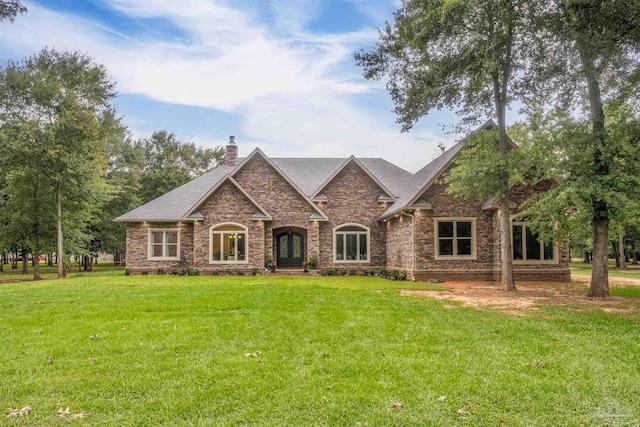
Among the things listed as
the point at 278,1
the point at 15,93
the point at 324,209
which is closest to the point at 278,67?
the point at 278,1

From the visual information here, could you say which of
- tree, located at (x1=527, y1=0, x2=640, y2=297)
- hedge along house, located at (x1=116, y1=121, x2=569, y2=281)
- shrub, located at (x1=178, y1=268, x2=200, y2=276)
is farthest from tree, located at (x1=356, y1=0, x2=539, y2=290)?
shrub, located at (x1=178, y1=268, x2=200, y2=276)

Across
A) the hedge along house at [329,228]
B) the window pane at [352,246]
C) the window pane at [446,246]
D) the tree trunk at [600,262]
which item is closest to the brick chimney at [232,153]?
the hedge along house at [329,228]

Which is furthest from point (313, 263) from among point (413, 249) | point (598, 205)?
point (598, 205)

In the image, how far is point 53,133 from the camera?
21.4 metres

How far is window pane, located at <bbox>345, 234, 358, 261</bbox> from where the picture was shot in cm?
2319

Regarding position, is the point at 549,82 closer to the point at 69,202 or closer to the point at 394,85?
the point at 394,85

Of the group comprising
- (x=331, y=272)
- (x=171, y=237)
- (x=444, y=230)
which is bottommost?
(x=331, y=272)

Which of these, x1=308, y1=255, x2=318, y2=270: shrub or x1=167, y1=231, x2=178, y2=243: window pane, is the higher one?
x1=167, y1=231, x2=178, y2=243: window pane

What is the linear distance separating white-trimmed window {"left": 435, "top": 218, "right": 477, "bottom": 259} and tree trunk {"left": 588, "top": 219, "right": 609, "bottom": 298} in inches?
248

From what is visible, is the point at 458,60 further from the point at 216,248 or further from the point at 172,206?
the point at 172,206

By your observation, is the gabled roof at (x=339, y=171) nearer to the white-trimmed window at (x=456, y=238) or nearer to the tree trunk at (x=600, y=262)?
the white-trimmed window at (x=456, y=238)

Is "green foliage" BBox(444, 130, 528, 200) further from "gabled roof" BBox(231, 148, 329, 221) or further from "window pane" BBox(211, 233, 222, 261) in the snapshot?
"window pane" BBox(211, 233, 222, 261)

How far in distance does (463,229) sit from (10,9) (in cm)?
1758

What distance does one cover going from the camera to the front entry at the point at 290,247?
943 inches
